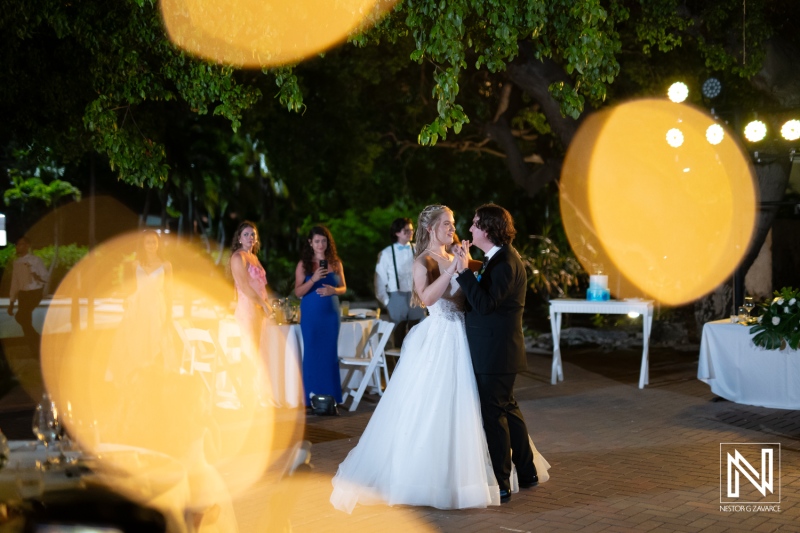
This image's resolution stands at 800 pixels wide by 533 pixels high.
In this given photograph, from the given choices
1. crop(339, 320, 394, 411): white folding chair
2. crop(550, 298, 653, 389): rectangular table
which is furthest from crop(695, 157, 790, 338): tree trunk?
crop(339, 320, 394, 411): white folding chair

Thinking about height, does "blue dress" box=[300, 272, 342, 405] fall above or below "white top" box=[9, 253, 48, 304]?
below

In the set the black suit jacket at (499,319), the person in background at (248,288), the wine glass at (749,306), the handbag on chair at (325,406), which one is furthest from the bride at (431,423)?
the wine glass at (749,306)

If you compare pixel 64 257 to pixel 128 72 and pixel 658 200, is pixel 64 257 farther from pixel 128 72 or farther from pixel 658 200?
pixel 128 72

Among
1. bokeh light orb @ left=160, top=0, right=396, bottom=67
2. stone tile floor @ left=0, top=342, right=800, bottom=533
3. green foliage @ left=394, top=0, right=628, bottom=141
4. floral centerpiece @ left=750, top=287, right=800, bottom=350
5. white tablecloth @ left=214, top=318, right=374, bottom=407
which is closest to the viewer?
stone tile floor @ left=0, top=342, right=800, bottom=533

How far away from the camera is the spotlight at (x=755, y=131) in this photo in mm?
12078

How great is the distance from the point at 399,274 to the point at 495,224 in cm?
452

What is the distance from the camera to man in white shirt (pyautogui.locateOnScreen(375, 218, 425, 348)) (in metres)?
10.7

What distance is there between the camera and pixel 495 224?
20.6ft

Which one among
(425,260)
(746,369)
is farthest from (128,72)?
(746,369)

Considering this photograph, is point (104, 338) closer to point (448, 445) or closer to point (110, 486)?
point (448, 445)

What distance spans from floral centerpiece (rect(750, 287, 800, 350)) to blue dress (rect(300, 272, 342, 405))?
187 inches

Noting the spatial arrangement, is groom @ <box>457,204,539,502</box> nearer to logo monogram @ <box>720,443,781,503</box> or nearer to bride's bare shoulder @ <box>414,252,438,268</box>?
bride's bare shoulder @ <box>414,252,438,268</box>

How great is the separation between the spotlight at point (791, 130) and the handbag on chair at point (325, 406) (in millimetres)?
7123

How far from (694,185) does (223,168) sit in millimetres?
20785
